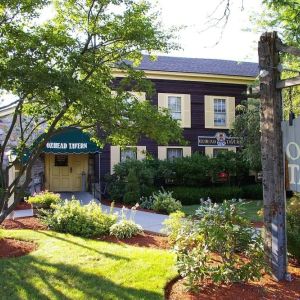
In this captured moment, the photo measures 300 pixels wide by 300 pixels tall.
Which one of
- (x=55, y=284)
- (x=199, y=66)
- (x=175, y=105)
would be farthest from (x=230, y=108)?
(x=55, y=284)

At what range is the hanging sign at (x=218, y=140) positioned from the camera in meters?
24.9

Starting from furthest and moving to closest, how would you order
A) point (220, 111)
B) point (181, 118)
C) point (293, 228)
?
1. point (220, 111)
2. point (181, 118)
3. point (293, 228)

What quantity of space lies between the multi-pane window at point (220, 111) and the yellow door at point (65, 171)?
7.74 metres

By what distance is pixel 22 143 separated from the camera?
864cm

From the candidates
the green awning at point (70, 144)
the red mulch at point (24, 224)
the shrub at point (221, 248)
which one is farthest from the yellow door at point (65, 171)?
the shrub at point (221, 248)

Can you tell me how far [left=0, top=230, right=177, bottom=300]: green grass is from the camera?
621cm

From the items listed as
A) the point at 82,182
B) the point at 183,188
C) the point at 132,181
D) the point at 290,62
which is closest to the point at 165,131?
the point at 290,62

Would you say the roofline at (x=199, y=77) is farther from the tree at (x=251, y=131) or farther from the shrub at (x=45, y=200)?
the shrub at (x=45, y=200)

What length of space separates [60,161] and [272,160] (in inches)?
723

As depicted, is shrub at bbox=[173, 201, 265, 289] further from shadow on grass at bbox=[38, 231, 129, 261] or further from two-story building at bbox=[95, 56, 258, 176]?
two-story building at bbox=[95, 56, 258, 176]

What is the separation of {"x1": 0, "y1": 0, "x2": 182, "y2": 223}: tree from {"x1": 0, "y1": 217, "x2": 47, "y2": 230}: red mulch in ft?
9.31

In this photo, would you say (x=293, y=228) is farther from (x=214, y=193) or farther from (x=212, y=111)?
(x=212, y=111)

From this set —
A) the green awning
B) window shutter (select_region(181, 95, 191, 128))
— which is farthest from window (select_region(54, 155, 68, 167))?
window shutter (select_region(181, 95, 191, 128))

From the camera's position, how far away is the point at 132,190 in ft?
64.1
